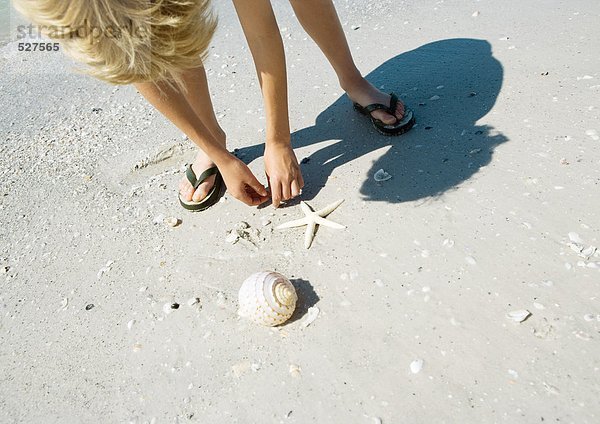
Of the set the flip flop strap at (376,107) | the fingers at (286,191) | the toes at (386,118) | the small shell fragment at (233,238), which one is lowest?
the toes at (386,118)

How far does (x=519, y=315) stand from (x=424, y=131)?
4.20 feet

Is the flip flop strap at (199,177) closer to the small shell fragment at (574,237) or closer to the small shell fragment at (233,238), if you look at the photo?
the small shell fragment at (233,238)

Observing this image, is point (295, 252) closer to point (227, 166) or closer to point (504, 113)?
point (227, 166)

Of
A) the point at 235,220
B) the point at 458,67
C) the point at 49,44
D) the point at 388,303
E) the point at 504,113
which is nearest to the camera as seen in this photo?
the point at 388,303

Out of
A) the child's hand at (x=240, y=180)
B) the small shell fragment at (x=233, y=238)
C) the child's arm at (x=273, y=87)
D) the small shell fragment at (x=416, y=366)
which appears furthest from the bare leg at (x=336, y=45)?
the small shell fragment at (x=416, y=366)

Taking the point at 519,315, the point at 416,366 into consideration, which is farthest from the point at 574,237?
the point at 416,366

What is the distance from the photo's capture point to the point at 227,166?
261cm

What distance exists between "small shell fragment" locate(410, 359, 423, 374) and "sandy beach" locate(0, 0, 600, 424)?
3cm

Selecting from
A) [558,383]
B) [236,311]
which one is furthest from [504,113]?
[236,311]

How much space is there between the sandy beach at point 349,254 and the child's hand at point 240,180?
14 cm

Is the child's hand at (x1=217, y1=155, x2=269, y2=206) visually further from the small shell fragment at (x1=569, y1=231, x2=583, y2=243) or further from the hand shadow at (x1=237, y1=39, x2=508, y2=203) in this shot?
the small shell fragment at (x1=569, y1=231, x2=583, y2=243)

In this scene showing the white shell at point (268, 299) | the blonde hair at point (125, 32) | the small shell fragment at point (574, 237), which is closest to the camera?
the blonde hair at point (125, 32)

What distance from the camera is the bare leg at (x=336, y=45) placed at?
2.94 m

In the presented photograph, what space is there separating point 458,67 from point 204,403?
254 cm
